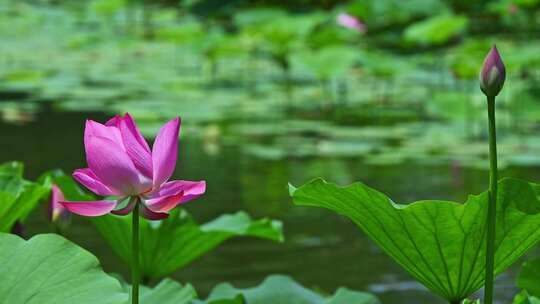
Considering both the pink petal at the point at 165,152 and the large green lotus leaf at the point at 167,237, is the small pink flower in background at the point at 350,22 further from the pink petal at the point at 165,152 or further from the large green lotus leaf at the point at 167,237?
the pink petal at the point at 165,152

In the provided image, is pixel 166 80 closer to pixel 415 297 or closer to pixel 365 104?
pixel 365 104

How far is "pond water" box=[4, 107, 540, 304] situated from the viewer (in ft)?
9.34

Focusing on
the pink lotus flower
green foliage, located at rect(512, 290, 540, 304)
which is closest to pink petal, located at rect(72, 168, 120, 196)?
the pink lotus flower

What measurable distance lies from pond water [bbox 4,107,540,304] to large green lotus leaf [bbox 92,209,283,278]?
0.86m

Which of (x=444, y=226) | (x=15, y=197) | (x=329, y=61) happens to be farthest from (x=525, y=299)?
(x=329, y=61)

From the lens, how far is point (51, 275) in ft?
4.19

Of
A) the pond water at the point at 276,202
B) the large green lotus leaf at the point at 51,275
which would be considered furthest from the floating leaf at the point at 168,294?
the pond water at the point at 276,202

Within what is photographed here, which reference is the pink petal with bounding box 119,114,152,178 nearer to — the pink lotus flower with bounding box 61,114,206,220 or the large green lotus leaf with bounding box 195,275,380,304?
the pink lotus flower with bounding box 61,114,206,220

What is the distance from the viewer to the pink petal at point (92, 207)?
3.88 ft

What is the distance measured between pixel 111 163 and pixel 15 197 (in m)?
0.38

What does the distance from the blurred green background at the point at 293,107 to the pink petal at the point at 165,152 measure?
153 centimetres

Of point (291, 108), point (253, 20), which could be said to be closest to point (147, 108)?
point (291, 108)

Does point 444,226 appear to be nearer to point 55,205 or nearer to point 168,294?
point 168,294

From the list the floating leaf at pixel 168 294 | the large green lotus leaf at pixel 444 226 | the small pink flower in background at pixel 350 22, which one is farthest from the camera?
the small pink flower in background at pixel 350 22
